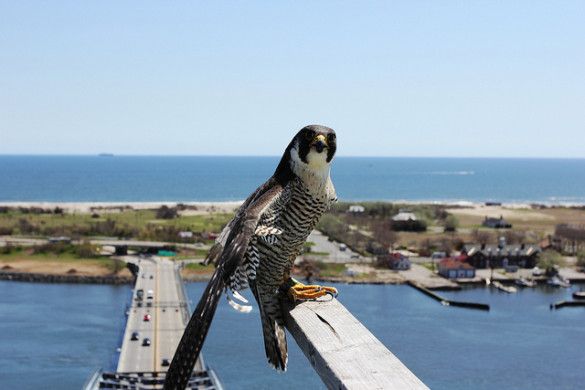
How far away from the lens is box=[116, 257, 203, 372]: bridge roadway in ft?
83.7

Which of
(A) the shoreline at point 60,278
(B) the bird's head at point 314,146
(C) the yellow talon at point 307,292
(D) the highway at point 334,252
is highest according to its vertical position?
(B) the bird's head at point 314,146

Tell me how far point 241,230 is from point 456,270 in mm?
45016

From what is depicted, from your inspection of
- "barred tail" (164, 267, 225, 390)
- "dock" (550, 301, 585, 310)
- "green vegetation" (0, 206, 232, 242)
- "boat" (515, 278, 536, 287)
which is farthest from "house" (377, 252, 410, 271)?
"barred tail" (164, 267, 225, 390)

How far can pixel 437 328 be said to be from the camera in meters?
32.8

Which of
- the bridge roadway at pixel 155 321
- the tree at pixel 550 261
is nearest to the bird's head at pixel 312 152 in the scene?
the bridge roadway at pixel 155 321

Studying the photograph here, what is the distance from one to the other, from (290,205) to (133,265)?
145ft

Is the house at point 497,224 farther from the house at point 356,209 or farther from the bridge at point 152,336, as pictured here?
the bridge at point 152,336

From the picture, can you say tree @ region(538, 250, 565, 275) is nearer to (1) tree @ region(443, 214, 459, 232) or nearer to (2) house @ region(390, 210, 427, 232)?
(1) tree @ region(443, 214, 459, 232)

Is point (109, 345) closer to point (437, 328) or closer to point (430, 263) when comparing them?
point (437, 328)

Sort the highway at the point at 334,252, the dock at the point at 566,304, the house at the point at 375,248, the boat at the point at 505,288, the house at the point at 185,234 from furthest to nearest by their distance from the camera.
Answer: the house at the point at 185,234, the house at the point at 375,248, the highway at the point at 334,252, the boat at the point at 505,288, the dock at the point at 566,304

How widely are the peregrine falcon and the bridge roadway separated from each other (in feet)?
71.0

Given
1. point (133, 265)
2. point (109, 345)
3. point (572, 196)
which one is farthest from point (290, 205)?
point (572, 196)

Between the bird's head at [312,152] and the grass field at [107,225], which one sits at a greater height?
the bird's head at [312,152]

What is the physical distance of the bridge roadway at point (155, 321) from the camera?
83.7ft
